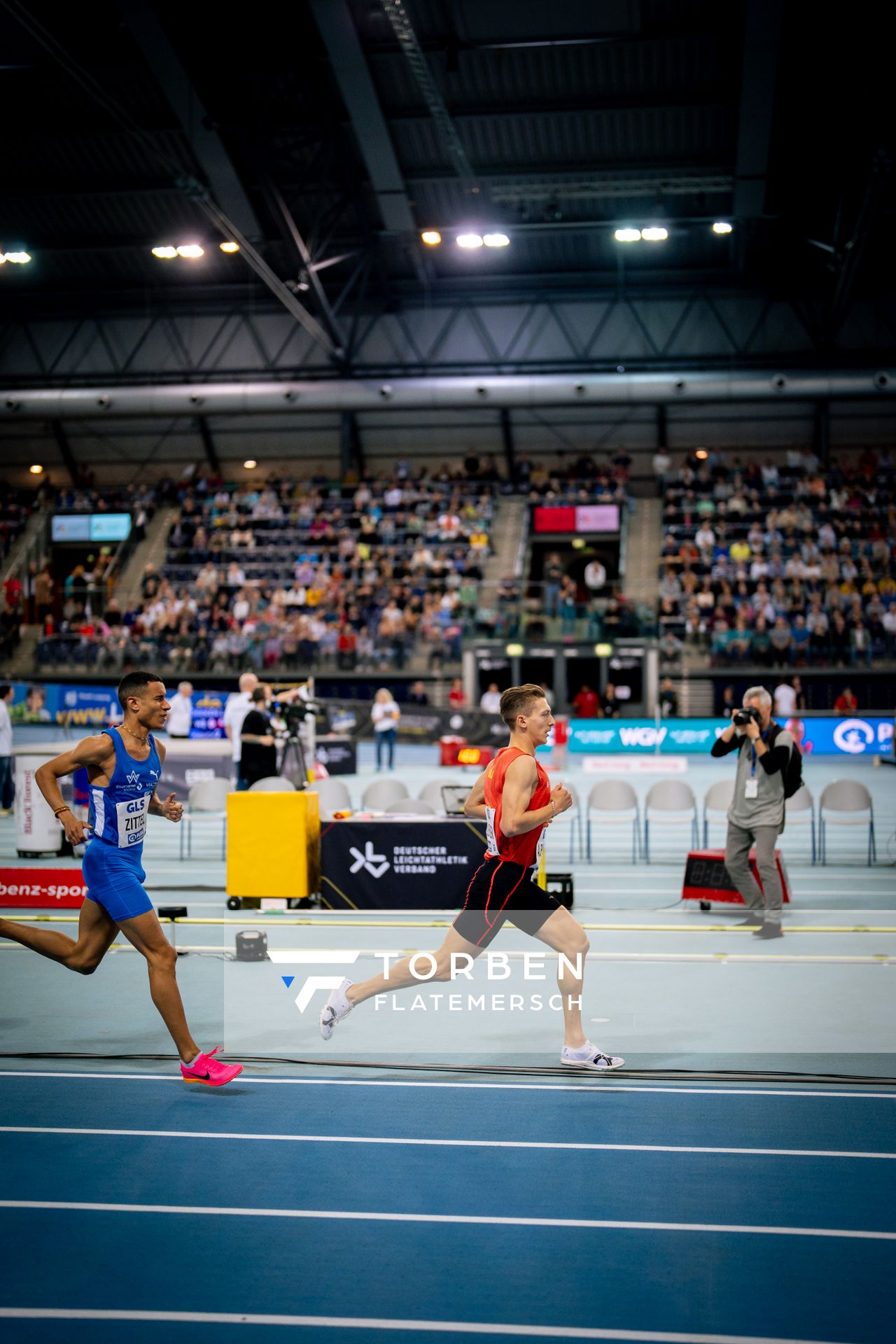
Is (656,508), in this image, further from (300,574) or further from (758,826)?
(758,826)

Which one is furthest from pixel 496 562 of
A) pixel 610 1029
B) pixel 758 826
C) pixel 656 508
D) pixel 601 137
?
pixel 610 1029

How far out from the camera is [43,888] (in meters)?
10.2

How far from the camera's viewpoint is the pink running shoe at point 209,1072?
551 centimetres

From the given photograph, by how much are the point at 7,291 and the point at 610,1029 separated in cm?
3583

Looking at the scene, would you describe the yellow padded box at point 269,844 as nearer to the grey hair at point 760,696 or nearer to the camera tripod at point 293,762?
the camera tripod at point 293,762

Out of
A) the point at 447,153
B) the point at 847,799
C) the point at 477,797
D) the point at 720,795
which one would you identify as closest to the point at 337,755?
the point at 720,795

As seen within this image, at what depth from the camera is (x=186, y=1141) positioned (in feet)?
16.4

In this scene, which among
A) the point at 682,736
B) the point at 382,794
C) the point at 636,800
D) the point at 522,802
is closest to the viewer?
the point at 522,802

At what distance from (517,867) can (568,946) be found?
17.6 inches

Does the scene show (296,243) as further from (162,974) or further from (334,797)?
(162,974)

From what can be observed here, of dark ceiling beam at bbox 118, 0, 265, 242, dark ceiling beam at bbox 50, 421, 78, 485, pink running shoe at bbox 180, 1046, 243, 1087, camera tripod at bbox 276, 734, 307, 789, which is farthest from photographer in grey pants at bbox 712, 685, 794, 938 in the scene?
dark ceiling beam at bbox 50, 421, 78, 485

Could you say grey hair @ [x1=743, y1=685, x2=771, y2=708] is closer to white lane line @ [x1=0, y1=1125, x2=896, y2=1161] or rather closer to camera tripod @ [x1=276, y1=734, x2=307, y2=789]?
white lane line @ [x1=0, y1=1125, x2=896, y2=1161]

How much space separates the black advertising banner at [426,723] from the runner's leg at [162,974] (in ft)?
62.4

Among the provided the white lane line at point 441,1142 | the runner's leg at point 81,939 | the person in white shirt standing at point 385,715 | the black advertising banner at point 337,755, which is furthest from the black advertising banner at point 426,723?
the white lane line at point 441,1142
